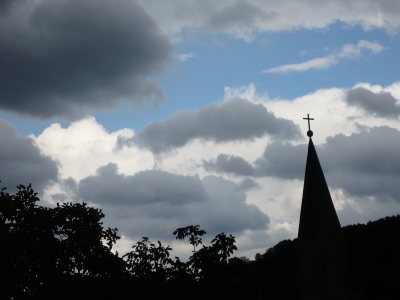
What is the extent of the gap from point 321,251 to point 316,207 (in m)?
3.01

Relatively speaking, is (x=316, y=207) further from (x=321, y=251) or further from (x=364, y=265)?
(x=364, y=265)

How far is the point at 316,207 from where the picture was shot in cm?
3859

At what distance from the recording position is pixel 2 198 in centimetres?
3164

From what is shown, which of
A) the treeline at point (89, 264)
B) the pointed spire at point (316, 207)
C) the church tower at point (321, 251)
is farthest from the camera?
the pointed spire at point (316, 207)

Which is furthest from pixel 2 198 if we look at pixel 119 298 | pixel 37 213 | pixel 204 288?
pixel 204 288

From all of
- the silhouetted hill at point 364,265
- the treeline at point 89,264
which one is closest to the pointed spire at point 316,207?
the treeline at point 89,264

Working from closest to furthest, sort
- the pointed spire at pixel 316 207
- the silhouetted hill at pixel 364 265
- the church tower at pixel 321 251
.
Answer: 1. the church tower at pixel 321 251
2. the pointed spire at pixel 316 207
3. the silhouetted hill at pixel 364 265

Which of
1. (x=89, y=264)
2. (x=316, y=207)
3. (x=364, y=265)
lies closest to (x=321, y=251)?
(x=316, y=207)


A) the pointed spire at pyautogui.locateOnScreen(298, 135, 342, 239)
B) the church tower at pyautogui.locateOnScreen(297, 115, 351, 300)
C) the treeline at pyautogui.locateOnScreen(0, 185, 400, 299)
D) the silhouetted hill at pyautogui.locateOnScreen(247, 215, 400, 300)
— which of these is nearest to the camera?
the treeline at pyautogui.locateOnScreen(0, 185, 400, 299)

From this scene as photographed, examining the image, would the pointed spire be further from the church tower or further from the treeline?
the treeline

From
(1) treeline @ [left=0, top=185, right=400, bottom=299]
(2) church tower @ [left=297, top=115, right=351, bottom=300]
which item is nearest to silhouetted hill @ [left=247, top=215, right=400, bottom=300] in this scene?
(2) church tower @ [left=297, top=115, right=351, bottom=300]

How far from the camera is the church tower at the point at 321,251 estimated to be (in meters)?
37.3

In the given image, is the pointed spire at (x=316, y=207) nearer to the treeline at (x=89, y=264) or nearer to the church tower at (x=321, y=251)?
the church tower at (x=321, y=251)

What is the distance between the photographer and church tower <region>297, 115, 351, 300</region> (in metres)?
37.3
